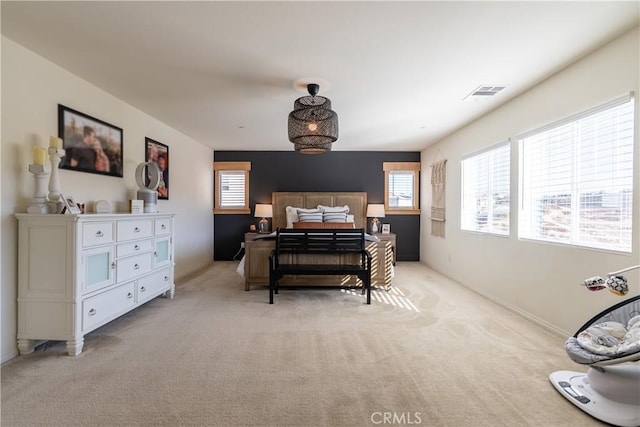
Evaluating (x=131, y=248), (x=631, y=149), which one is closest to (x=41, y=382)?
(x=131, y=248)

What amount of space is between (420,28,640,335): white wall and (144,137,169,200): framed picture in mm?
4522

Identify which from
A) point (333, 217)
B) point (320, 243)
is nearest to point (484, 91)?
point (320, 243)

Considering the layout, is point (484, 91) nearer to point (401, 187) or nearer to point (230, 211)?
point (401, 187)

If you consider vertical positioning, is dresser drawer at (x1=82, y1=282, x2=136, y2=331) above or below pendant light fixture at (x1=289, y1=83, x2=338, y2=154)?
below

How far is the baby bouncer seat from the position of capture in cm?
160

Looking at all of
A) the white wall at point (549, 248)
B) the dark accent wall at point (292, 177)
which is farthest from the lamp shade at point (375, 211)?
the white wall at point (549, 248)

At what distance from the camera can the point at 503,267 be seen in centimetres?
358

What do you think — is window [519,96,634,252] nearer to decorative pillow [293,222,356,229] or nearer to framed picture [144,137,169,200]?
decorative pillow [293,222,356,229]

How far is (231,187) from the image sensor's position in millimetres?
6562

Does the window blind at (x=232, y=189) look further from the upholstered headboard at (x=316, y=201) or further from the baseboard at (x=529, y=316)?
the baseboard at (x=529, y=316)

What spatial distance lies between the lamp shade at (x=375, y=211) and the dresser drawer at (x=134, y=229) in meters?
4.11

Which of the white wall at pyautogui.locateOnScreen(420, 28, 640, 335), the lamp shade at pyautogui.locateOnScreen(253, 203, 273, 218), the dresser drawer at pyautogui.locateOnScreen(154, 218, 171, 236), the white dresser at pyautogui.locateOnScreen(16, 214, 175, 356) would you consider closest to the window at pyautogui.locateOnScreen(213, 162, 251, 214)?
the lamp shade at pyautogui.locateOnScreen(253, 203, 273, 218)

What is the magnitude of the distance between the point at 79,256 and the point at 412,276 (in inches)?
176

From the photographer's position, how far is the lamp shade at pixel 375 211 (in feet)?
20.3
